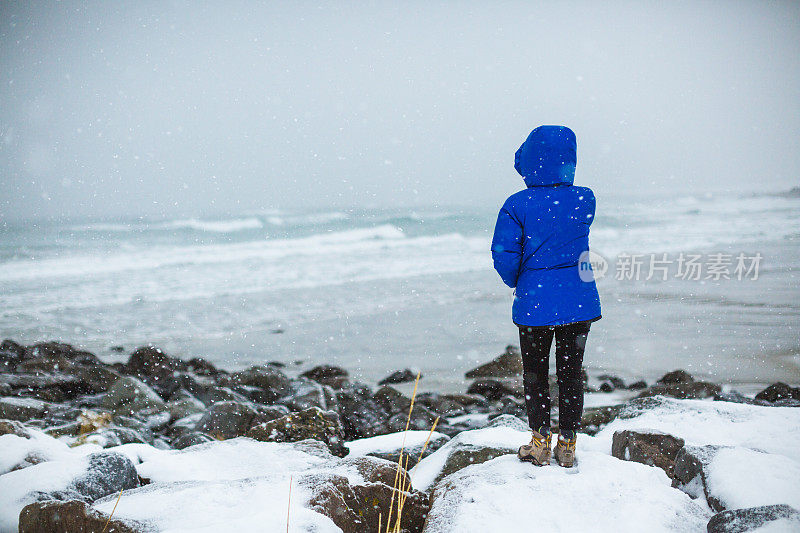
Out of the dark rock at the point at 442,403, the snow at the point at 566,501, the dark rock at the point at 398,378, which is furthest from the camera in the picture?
the dark rock at the point at 398,378

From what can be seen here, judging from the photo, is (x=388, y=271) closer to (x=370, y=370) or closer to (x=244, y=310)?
(x=244, y=310)

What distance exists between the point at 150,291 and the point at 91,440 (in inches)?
458

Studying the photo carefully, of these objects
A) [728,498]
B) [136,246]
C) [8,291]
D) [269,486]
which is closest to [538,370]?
[728,498]

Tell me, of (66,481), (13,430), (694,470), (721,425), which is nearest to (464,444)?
(694,470)

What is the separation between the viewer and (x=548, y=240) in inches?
110

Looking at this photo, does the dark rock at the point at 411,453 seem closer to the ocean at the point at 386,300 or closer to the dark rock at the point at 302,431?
the dark rock at the point at 302,431

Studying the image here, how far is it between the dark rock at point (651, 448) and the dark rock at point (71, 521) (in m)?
2.76

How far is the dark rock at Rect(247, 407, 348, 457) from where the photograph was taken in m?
4.39

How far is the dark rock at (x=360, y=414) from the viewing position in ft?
18.2

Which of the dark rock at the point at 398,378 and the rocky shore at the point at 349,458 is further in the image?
the dark rock at the point at 398,378

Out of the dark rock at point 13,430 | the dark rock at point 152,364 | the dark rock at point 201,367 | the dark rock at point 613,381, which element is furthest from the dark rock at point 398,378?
the dark rock at point 13,430

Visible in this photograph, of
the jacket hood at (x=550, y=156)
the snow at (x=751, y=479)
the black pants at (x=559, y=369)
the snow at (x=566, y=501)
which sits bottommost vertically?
the snow at (x=566, y=501)

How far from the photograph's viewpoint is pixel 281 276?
55.8ft

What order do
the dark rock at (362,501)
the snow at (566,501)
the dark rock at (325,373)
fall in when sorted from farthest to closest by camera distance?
the dark rock at (325,373), the dark rock at (362,501), the snow at (566,501)
